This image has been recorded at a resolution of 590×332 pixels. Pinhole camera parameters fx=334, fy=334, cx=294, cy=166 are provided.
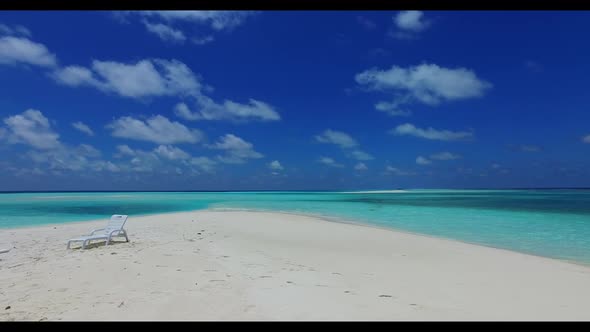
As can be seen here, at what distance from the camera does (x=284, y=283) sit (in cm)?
551

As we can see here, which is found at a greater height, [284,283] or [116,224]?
[116,224]

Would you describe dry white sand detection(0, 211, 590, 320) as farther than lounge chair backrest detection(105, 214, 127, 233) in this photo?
No

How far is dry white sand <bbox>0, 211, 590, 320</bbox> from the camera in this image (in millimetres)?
4238

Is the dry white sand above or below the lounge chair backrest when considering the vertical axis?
below

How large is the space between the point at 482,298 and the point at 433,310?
1132mm

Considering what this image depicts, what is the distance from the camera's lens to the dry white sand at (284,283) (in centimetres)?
424

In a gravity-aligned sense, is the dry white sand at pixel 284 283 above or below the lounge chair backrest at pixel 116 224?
below

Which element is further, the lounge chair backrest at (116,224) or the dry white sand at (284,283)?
the lounge chair backrest at (116,224)

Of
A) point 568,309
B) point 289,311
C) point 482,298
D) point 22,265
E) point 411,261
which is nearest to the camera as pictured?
point 289,311

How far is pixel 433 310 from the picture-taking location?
431 cm

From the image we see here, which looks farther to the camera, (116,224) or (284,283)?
(116,224)
